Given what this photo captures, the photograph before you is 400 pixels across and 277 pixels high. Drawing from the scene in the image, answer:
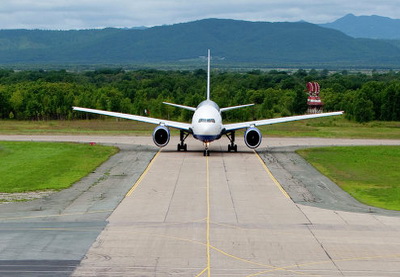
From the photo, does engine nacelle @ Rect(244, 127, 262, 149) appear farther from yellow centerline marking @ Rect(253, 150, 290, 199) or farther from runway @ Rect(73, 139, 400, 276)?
runway @ Rect(73, 139, 400, 276)

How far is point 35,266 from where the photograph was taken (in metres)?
28.3

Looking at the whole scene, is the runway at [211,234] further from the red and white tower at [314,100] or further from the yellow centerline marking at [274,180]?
the red and white tower at [314,100]

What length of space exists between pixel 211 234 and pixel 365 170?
27561mm

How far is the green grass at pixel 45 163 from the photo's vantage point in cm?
4988

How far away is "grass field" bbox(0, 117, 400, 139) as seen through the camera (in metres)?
92.1

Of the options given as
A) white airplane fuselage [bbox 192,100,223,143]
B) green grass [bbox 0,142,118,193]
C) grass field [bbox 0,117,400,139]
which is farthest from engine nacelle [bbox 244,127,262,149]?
grass field [bbox 0,117,400,139]

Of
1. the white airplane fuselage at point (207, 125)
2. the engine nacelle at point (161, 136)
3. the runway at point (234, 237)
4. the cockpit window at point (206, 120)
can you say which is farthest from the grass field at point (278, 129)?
the runway at point (234, 237)

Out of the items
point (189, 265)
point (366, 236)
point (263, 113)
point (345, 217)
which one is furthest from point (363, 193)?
point (263, 113)

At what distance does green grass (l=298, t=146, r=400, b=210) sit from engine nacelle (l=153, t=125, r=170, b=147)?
1283 centimetres

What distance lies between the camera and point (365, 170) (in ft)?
193

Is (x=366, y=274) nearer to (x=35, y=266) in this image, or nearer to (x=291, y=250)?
(x=291, y=250)

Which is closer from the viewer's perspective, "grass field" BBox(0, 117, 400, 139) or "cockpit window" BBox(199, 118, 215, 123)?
"cockpit window" BBox(199, 118, 215, 123)

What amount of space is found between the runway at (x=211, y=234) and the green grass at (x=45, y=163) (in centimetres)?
592

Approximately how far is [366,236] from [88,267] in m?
13.5
